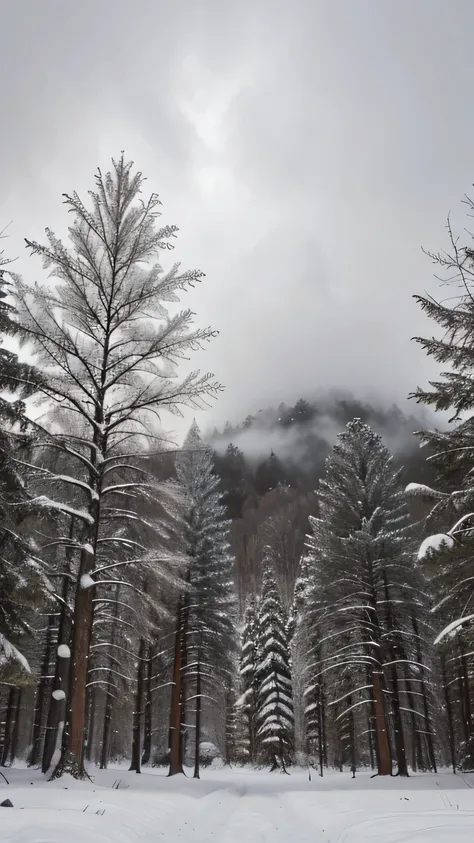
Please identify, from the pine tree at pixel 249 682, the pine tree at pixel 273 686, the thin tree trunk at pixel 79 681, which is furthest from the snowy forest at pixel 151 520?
the pine tree at pixel 249 682

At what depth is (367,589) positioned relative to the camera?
19.0 metres

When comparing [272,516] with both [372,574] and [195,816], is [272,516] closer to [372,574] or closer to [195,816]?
[372,574]

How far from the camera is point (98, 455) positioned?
35.9 feet

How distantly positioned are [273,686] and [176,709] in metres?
13.3

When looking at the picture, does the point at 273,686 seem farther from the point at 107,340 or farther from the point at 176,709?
the point at 107,340

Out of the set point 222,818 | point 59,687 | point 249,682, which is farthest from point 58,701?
point 249,682

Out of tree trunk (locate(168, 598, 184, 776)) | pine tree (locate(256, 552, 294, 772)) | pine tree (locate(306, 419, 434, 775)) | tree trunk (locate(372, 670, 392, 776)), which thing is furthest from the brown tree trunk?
pine tree (locate(256, 552, 294, 772))

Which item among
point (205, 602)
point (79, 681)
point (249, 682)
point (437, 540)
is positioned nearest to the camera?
point (437, 540)

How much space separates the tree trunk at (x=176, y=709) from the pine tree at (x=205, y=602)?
0.18 meters

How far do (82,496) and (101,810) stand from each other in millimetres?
9133

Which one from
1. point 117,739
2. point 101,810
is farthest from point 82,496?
point 117,739

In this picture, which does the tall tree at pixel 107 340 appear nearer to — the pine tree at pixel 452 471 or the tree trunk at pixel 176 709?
the pine tree at pixel 452 471

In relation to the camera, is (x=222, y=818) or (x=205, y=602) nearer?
(x=222, y=818)

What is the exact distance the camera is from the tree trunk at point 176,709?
19125 millimetres
